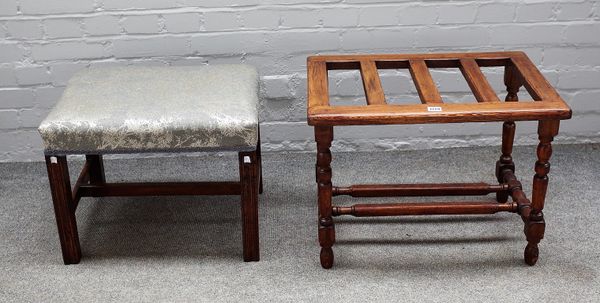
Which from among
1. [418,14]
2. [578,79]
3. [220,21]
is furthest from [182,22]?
[578,79]

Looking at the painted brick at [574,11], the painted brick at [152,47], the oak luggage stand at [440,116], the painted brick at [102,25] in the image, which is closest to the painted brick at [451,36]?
the painted brick at [574,11]

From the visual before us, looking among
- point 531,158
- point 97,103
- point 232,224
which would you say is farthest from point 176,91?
point 531,158

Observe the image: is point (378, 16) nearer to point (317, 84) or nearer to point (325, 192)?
point (317, 84)

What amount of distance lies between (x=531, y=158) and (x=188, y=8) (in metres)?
1.15

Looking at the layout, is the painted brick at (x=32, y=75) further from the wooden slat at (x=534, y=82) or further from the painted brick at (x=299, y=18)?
the wooden slat at (x=534, y=82)

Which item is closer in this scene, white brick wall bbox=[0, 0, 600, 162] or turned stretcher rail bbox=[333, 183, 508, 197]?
turned stretcher rail bbox=[333, 183, 508, 197]

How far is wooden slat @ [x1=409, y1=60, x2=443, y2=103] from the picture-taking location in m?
1.84

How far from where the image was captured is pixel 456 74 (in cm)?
247

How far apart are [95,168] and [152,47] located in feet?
1.37

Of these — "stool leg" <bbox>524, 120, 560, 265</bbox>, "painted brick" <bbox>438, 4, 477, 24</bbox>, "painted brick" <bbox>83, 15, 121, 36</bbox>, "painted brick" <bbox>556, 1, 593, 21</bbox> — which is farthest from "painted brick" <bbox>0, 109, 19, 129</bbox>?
"painted brick" <bbox>556, 1, 593, 21</bbox>

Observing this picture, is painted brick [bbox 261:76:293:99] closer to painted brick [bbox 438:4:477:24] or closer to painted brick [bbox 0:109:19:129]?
painted brick [bbox 438:4:477:24]

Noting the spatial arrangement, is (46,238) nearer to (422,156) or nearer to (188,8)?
(188,8)

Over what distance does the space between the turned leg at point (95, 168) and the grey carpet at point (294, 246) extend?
3.5 inches

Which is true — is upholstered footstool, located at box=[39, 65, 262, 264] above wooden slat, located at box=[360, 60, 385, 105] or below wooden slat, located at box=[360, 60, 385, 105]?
below
